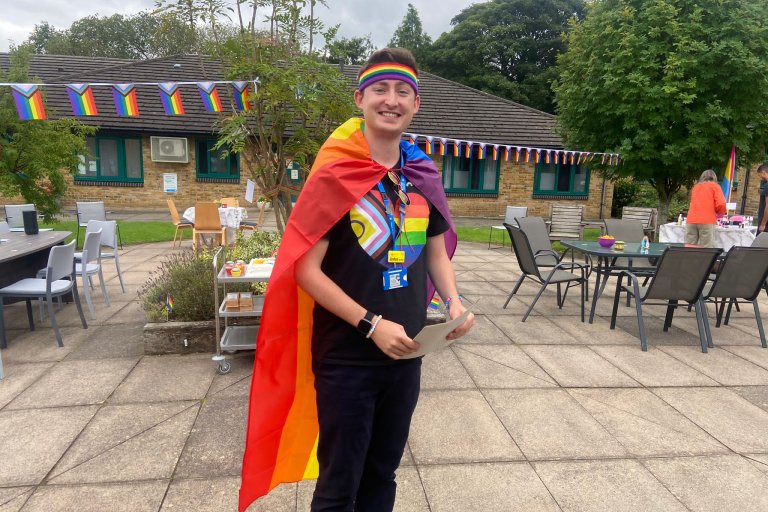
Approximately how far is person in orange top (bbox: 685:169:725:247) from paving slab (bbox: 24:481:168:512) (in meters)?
8.58

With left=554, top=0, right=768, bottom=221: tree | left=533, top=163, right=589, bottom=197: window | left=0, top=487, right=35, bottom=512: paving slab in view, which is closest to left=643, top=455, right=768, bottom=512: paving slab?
left=0, top=487, right=35, bottom=512: paving slab

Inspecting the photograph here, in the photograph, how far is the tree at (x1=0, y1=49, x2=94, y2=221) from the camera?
25.9 ft

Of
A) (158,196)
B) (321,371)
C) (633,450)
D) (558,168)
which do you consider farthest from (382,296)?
(558,168)

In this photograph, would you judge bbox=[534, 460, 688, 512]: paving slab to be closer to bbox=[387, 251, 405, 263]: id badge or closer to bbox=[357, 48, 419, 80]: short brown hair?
bbox=[387, 251, 405, 263]: id badge

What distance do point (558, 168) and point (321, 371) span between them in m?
19.4

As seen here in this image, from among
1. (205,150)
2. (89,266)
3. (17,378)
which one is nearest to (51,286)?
(17,378)

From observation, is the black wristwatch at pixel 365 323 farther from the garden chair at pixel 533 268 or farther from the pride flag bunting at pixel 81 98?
the pride flag bunting at pixel 81 98

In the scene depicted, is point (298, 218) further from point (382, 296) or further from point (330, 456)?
point (330, 456)

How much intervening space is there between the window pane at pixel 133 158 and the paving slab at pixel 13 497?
17.1 m

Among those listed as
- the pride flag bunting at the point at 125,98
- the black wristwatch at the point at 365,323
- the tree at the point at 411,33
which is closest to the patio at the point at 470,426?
the black wristwatch at the point at 365,323

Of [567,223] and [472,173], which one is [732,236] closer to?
[567,223]

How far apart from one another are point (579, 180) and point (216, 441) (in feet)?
62.8

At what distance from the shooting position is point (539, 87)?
1339 inches

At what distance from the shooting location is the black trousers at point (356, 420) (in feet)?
5.25
